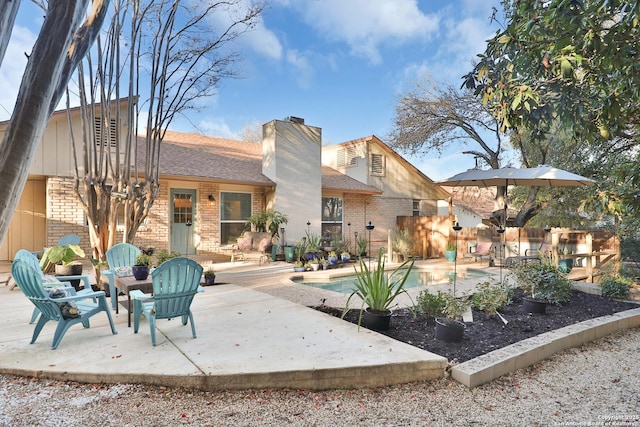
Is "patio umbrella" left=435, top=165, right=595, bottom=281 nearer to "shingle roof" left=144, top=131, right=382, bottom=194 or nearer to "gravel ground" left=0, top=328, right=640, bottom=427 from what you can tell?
"shingle roof" left=144, top=131, right=382, bottom=194

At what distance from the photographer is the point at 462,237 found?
42.2 feet

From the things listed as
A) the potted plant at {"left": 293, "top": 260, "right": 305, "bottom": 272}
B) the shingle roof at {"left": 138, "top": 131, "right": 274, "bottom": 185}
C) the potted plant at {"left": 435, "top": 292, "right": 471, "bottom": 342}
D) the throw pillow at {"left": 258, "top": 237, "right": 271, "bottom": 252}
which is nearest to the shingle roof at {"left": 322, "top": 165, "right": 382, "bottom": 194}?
the shingle roof at {"left": 138, "top": 131, "right": 274, "bottom": 185}

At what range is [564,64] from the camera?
12.5 feet

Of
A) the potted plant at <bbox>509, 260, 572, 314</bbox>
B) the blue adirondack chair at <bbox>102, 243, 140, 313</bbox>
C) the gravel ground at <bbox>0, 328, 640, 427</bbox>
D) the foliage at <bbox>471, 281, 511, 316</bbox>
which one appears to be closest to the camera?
the gravel ground at <bbox>0, 328, 640, 427</bbox>

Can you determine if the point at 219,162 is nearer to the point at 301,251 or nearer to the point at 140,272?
the point at 301,251

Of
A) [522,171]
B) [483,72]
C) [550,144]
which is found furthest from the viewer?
[550,144]

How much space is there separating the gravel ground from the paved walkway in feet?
0.32

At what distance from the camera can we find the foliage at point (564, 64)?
3.67 metres

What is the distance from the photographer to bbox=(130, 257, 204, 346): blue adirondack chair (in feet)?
12.3

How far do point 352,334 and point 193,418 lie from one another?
195 centimetres

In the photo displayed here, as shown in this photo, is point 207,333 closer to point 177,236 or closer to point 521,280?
point 521,280

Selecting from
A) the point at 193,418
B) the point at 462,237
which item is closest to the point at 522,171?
the point at 462,237

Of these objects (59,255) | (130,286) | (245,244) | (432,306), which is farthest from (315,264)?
(130,286)

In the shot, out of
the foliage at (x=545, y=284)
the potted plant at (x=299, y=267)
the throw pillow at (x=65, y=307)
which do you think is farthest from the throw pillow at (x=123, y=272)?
the foliage at (x=545, y=284)
